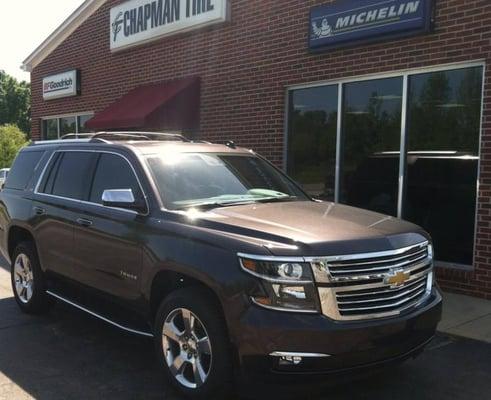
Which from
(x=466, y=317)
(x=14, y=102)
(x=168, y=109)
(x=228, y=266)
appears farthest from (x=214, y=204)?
(x=14, y=102)

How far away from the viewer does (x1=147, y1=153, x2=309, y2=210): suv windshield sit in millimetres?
4578

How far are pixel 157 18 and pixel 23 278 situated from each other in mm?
7110

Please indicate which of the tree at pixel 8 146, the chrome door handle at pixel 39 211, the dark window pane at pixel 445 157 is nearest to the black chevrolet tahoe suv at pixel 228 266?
the chrome door handle at pixel 39 211

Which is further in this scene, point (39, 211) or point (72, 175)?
point (39, 211)

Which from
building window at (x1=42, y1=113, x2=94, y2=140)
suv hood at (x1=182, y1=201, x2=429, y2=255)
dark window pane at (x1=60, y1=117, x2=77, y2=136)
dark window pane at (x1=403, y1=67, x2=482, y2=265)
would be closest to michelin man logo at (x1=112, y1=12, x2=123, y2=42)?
building window at (x1=42, y1=113, x2=94, y2=140)

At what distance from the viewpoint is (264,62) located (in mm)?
9484

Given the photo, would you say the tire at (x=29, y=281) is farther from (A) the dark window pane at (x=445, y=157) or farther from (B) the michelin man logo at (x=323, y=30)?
(B) the michelin man logo at (x=323, y=30)

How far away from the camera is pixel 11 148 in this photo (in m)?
34.4

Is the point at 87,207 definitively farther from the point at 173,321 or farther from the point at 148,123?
the point at 148,123

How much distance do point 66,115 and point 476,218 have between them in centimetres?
1162

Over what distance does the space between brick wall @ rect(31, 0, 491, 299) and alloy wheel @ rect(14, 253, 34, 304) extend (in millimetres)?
4425

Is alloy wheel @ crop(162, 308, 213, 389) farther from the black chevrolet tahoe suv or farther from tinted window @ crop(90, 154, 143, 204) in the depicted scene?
tinted window @ crop(90, 154, 143, 204)

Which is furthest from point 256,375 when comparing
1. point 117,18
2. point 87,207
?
point 117,18

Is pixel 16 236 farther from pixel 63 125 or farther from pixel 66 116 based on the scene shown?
pixel 63 125
